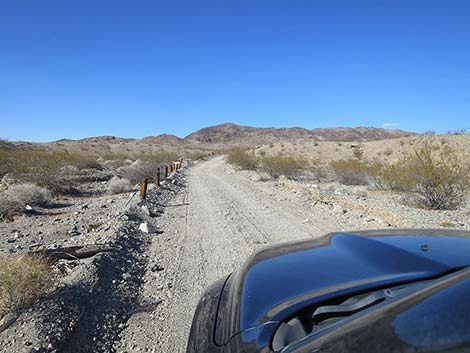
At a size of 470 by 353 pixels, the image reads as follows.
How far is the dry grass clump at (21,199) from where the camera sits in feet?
38.9

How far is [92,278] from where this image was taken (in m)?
5.36

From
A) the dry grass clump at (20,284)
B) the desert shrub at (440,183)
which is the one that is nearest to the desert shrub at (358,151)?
the desert shrub at (440,183)

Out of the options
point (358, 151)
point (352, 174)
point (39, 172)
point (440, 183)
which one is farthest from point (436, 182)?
point (358, 151)

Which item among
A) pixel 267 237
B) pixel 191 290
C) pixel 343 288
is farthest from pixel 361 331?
pixel 267 237

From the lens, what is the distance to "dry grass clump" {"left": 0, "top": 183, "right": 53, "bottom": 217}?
11844 mm

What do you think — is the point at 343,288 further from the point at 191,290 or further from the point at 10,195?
the point at 10,195

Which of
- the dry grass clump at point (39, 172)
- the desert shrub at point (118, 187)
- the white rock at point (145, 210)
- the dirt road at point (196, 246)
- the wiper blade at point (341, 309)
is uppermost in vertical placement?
the dry grass clump at point (39, 172)

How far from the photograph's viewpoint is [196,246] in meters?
7.75

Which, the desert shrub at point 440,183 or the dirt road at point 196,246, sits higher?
the desert shrub at point 440,183

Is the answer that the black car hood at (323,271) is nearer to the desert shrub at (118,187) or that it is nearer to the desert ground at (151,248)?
the desert ground at (151,248)

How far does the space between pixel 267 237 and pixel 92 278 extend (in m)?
4.06

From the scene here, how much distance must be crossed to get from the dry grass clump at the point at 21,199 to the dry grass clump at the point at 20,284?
8.30 m

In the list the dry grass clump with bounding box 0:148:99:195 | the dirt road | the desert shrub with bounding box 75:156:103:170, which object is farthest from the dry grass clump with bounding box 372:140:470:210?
the desert shrub with bounding box 75:156:103:170

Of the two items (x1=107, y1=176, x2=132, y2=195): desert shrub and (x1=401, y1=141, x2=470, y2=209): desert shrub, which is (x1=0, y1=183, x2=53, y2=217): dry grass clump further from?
(x1=401, y1=141, x2=470, y2=209): desert shrub
